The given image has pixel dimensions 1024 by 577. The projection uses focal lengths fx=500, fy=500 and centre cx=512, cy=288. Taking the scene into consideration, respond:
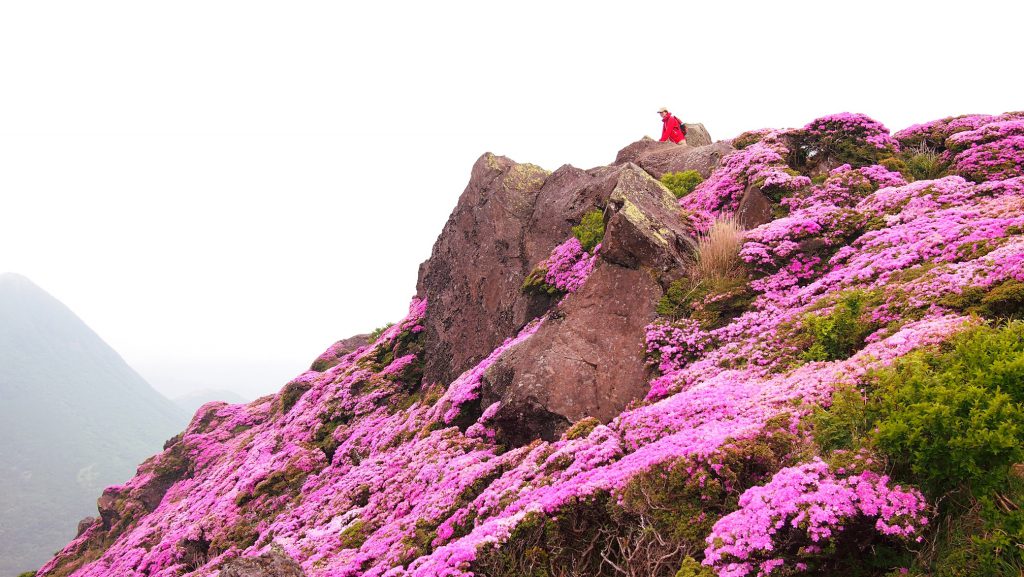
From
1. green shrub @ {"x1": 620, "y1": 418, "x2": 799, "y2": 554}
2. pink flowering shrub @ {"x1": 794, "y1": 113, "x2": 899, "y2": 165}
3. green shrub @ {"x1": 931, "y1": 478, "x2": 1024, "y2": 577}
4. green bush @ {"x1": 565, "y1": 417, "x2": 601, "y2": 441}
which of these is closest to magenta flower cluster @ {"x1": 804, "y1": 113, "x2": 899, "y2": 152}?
pink flowering shrub @ {"x1": 794, "y1": 113, "x2": 899, "y2": 165}

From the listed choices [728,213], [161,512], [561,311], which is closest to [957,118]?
[728,213]

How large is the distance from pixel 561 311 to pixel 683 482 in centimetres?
720

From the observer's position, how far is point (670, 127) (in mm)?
24719

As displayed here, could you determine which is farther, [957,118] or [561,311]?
[957,118]

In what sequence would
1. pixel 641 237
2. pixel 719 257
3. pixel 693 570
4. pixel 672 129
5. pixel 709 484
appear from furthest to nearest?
pixel 672 129 < pixel 641 237 < pixel 719 257 < pixel 709 484 < pixel 693 570

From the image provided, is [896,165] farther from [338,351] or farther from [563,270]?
[338,351]

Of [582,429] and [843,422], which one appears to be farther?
[582,429]

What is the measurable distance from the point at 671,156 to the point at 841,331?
14.8m

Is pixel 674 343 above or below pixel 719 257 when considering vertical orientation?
below

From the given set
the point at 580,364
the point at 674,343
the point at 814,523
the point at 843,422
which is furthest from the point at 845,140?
the point at 814,523

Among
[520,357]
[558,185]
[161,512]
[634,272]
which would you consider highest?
[558,185]

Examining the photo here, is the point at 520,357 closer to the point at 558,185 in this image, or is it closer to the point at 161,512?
the point at 558,185

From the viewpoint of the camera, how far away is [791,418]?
660cm

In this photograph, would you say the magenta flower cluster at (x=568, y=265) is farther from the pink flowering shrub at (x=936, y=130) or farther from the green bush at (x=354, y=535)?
the pink flowering shrub at (x=936, y=130)
